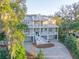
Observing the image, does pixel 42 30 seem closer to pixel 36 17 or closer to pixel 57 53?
pixel 36 17

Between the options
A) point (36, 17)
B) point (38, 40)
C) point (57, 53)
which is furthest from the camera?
point (36, 17)

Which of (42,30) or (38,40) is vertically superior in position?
(42,30)

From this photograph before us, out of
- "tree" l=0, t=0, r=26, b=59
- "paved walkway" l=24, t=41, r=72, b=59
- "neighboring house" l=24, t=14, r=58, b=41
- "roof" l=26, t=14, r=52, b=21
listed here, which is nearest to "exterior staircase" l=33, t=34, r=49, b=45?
"neighboring house" l=24, t=14, r=58, b=41

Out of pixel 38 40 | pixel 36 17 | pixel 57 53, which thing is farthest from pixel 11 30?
pixel 36 17

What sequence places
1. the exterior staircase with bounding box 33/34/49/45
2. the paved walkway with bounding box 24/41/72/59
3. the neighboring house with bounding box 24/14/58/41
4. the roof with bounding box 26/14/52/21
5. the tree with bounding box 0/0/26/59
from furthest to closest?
the roof with bounding box 26/14/52/21
the neighboring house with bounding box 24/14/58/41
the exterior staircase with bounding box 33/34/49/45
the paved walkway with bounding box 24/41/72/59
the tree with bounding box 0/0/26/59

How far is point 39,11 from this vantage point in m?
46.4

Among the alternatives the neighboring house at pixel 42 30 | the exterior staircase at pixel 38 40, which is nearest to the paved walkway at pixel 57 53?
the exterior staircase at pixel 38 40

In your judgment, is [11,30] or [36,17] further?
[36,17]

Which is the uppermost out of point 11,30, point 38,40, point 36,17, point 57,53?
point 36,17

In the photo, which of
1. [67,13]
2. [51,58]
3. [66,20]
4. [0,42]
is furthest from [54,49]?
[67,13]

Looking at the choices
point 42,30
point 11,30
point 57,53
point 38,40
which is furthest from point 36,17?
point 11,30

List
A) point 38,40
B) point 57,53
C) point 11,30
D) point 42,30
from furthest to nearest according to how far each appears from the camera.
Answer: point 42,30 < point 38,40 < point 57,53 < point 11,30

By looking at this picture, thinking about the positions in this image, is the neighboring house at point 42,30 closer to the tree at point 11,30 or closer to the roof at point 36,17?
the roof at point 36,17

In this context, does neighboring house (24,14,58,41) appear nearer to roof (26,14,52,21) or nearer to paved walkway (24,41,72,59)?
roof (26,14,52,21)
